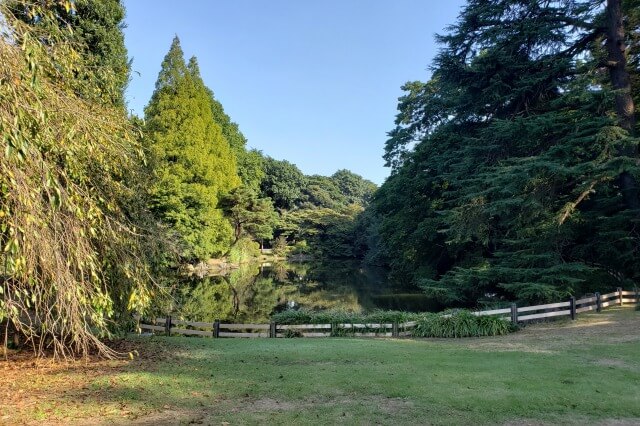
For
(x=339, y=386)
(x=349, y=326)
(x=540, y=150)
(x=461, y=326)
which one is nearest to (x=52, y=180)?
(x=339, y=386)

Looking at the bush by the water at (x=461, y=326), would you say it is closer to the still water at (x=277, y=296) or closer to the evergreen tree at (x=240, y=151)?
the still water at (x=277, y=296)

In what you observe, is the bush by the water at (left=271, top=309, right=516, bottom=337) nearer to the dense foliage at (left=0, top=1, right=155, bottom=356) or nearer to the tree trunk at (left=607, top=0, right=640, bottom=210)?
the tree trunk at (left=607, top=0, right=640, bottom=210)

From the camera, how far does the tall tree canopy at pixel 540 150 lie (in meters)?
15.3

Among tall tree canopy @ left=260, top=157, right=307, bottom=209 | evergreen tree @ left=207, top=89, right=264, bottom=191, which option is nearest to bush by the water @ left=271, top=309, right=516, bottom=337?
evergreen tree @ left=207, top=89, right=264, bottom=191

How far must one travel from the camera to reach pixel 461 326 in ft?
43.9

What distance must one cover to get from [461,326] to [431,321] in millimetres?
942

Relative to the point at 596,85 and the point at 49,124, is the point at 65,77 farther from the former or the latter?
the point at 596,85

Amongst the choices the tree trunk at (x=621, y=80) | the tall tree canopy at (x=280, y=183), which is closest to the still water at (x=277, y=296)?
the tree trunk at (x=621, y=80)

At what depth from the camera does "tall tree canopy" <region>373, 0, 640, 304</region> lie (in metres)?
15.3

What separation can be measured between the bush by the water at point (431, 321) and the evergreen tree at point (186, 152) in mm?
20789

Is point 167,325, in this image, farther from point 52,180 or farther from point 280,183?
point 280,183

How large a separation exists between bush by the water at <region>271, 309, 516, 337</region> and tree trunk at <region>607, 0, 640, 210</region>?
A: 754 centimetres

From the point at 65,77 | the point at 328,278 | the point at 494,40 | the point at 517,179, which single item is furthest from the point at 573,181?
the point at 328,278

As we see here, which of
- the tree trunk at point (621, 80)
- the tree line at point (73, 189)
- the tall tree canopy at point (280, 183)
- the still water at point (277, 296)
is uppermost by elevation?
the tall tree canopy at point (280, 183)
